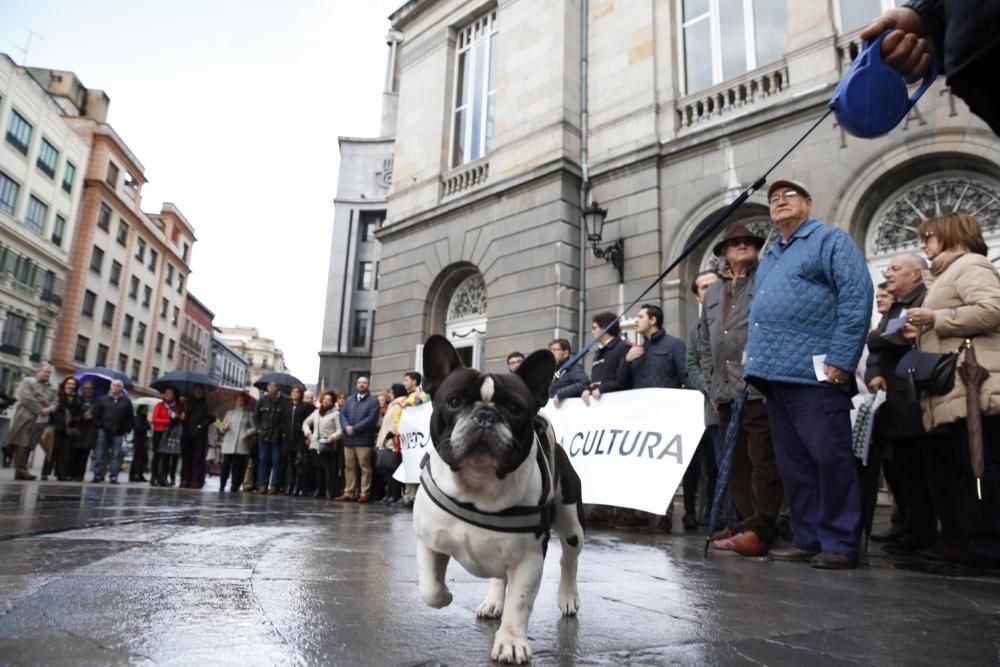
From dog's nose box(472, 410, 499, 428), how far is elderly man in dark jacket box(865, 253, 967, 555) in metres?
3.81

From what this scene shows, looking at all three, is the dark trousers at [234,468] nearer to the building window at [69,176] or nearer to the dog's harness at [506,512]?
the dog's harness at [506,512]

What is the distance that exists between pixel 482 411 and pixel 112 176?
53318mm

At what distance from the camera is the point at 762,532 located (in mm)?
4477

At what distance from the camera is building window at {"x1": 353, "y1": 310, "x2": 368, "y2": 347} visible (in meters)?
38.6

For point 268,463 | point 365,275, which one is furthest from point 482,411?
point 365,275

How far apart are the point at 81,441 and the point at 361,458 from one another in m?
6.69

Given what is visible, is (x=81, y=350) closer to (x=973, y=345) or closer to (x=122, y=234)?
(x=122, y=234)

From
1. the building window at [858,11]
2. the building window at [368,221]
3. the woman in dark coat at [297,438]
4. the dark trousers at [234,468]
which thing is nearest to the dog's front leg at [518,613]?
the woman in dark coat at [297,438]

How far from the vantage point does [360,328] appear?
1532 inches

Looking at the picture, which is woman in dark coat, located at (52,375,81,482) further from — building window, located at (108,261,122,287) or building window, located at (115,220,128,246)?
building window, located at (115,220,128,246)

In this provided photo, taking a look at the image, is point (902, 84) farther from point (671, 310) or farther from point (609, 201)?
point (609, 201)

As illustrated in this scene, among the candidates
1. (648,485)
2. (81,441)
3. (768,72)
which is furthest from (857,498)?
(81,441)

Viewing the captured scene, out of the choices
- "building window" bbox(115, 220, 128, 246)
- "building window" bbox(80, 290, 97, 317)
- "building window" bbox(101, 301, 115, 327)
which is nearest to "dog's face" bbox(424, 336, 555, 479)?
"building window" bbox(80, 290, 97, 317)

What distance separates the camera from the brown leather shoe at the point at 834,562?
3732mm
